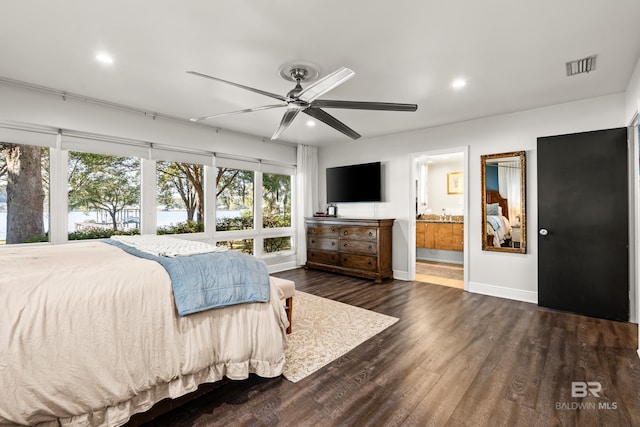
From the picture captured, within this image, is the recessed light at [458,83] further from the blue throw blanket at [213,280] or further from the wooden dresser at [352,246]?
the blue throw blanket at [213,280]

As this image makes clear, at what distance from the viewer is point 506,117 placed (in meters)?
3.96

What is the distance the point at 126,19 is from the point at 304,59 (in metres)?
1.30

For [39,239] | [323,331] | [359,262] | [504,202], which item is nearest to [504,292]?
[504,202]

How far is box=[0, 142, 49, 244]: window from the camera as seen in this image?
10.2 feet

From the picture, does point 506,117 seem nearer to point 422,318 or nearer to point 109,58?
point 422,318

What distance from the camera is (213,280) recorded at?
182cm

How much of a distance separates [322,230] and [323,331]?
284 cm

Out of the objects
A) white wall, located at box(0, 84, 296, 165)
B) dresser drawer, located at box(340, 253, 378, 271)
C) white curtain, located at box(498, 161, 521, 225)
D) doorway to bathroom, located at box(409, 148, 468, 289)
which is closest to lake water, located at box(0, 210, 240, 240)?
white wall, located at box(0, 84, 296, 165)

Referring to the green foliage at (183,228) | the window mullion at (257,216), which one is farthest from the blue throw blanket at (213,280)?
the window mullion at (257,216)

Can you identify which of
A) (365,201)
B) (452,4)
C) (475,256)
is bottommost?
(475,256)

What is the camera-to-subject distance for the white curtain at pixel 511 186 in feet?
12.7

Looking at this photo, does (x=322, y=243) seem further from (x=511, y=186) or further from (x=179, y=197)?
(x=511, y=186)

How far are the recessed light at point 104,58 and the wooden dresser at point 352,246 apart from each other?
3.70 m

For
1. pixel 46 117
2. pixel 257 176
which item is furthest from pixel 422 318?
pixel 46 117
